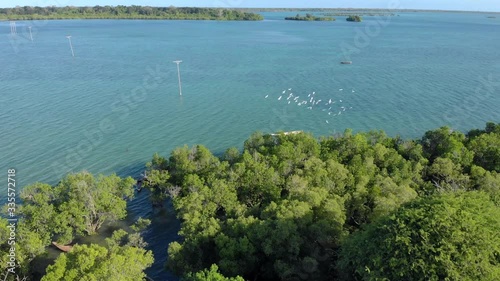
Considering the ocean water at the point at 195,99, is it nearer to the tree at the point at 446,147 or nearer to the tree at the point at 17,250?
the tree at the point at 17,250

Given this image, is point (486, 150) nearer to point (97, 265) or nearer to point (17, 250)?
point (97, 265)

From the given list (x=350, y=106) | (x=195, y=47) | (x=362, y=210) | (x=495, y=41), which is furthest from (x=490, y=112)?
(x=495, y=41)

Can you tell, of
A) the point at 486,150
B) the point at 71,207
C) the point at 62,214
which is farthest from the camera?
the point at 486,150

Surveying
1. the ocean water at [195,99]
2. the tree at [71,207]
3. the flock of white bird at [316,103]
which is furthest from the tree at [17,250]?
the flock of white bird at [316,103]

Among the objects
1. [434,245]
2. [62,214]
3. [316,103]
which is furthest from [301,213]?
[316,103]

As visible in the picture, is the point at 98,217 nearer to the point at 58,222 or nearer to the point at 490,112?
the point at 58,222

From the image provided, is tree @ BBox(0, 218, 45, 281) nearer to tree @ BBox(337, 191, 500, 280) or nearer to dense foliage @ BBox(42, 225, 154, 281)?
dense foliage @ BBox(42, 225, 154, 281)
